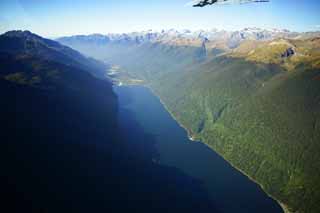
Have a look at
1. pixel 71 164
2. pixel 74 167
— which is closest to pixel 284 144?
pixel 74 167

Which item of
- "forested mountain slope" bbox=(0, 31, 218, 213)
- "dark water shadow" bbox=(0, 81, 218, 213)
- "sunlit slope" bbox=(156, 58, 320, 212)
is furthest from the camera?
"sunlit slope" bbox=(156, 58, 320, 212)

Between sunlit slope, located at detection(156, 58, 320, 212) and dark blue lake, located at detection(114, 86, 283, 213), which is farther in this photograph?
sunlit slope, located at detection(156, 58, 320, 212)

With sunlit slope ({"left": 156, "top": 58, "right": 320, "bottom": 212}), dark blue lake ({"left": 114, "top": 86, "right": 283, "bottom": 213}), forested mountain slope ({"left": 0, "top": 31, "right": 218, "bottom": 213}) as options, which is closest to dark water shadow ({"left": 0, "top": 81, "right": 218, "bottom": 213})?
forested mountain slope ({"left": 0, "top": 31, "right": 218, "bottom": 213})

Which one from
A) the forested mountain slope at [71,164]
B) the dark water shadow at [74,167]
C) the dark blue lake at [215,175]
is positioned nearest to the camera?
the dark water shadow at [74,167]

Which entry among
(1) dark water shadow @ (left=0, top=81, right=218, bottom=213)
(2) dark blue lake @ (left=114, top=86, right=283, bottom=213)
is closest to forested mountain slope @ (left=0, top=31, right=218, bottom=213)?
(1) dark water shadow @ (left=0, top=81, right=218, bottom=213)

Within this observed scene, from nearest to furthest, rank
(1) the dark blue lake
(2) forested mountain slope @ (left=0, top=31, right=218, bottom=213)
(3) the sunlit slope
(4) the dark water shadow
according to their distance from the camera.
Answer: (4) the dark water shadow
(2) forested mountain slope @ (left=0, top=31, right=218, bottom=213)
(1) the dark blue lake
(3) the sunlit slope

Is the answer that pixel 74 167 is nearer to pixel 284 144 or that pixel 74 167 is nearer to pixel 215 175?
pixel 215 175

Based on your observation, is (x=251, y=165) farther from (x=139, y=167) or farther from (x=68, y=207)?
(x=68, y=207)

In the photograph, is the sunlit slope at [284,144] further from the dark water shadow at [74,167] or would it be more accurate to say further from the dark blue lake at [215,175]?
the dark water shadow at [74,167]

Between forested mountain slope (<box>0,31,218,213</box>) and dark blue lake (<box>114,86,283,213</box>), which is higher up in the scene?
forested mountain slope (<box>0,31,218,213</box>)

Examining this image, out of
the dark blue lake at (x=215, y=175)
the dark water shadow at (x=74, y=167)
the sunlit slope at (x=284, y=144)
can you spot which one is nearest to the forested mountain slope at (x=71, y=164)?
the dark water shadow at (x=74, y=167)

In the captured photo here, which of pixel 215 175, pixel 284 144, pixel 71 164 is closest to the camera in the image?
pixel 71 164

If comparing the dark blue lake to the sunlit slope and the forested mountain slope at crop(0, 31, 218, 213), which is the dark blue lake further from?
the sunlit slope
